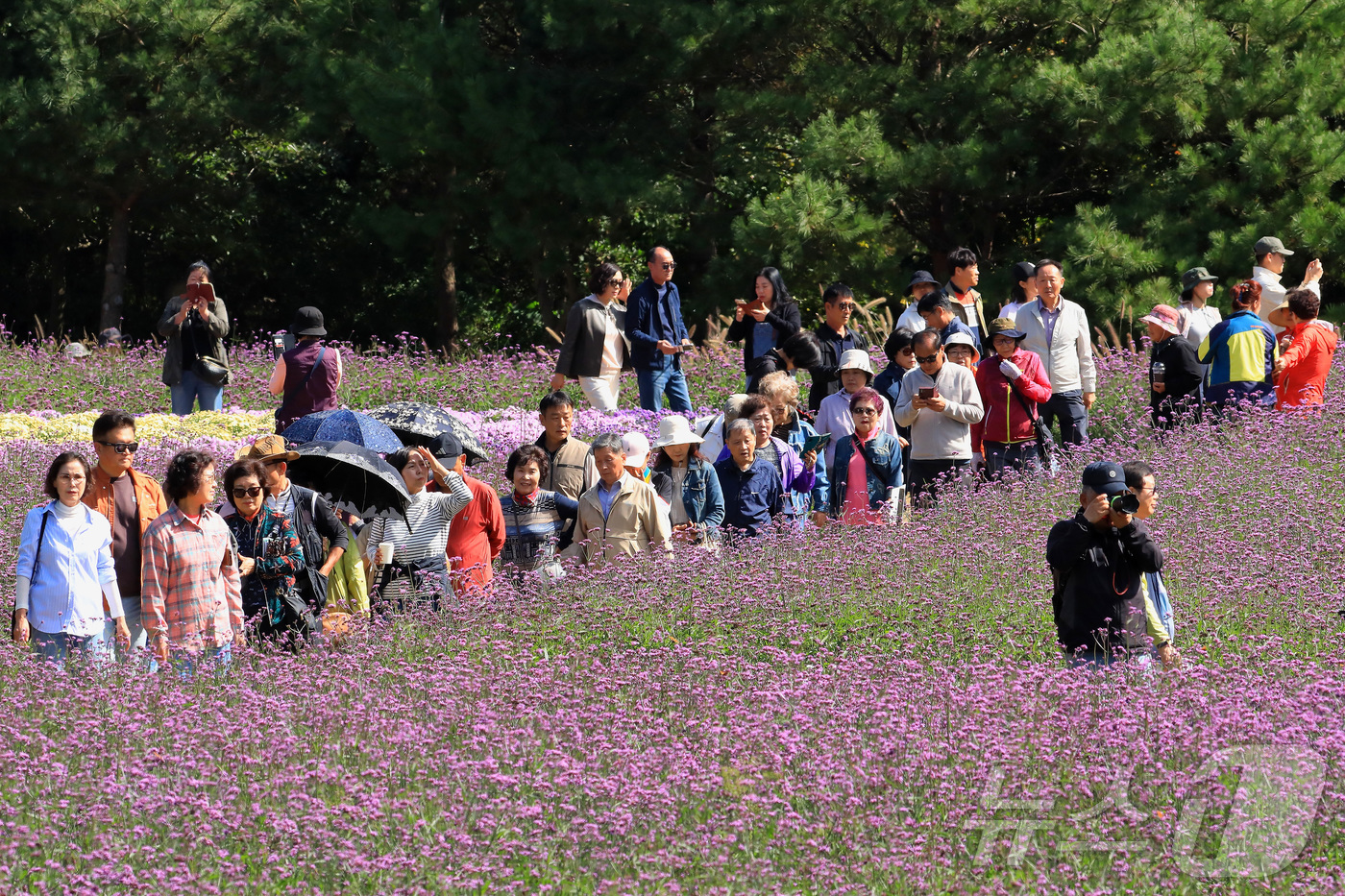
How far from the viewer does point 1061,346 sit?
1164 cm

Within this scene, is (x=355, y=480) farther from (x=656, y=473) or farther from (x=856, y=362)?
(x=856, y=362)

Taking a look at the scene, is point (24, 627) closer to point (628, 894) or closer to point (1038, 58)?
point (628, 894)

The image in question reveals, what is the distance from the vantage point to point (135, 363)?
62.2 ft

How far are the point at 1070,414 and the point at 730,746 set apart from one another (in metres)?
6.61

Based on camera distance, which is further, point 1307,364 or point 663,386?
point 663,386

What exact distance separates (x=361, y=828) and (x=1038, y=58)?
53.6 ft

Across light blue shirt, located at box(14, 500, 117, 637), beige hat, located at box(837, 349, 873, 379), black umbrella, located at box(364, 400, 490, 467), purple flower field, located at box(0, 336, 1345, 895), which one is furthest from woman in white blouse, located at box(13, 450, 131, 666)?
beige hat, located at box(837, 349, 873, 379)

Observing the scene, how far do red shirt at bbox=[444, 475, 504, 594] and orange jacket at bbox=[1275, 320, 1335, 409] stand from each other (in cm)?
610

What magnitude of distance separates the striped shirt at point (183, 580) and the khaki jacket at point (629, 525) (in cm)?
201

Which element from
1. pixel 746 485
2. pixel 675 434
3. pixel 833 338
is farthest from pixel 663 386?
pixel 675 434

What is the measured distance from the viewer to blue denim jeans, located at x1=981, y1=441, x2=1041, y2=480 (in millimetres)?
10992

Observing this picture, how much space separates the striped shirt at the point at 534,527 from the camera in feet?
29.7

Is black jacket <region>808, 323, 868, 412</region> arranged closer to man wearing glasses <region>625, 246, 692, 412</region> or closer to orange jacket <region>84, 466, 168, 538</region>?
man wearing glasses <region>625, 246, 692, 412</region>

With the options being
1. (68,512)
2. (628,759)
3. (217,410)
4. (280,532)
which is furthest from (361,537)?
(217,410)
